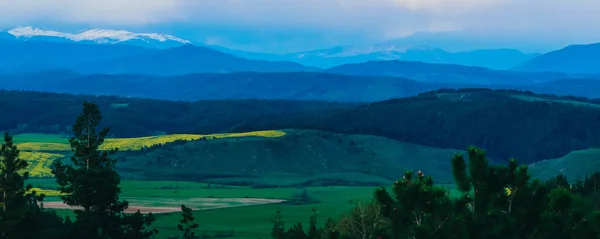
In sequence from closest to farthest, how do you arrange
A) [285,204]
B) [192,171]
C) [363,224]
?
[363,224], [285,204], [192,171]

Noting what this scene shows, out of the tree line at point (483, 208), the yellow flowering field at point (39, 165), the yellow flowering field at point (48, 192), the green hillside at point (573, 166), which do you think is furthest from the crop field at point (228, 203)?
the tree line at point (483, 208)

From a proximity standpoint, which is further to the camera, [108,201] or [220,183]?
[220,183]

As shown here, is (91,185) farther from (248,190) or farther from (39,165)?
(39,165)

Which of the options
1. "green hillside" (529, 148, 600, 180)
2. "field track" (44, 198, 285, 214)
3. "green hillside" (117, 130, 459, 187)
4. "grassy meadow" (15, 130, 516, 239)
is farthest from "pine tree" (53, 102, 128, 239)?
"green hillside" (117, 130, 459, 187)

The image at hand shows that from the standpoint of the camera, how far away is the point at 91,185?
6159 cm

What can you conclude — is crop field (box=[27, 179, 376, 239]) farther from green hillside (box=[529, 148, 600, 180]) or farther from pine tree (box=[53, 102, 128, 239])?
pine tree (box=[53, 102, 128, 239])

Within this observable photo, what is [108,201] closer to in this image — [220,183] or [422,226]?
[422,226]

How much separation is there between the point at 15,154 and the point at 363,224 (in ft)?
71.6

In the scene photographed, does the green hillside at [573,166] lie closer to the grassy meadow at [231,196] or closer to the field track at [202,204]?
the grassy meadow at [231,196]

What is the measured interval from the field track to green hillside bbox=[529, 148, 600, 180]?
50.3m

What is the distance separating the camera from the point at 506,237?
116ft

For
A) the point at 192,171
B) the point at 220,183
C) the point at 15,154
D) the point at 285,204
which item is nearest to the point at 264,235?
the point at 285,204

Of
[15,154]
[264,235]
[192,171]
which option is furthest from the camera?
[192,171]

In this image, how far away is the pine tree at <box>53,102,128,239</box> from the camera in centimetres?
6128
